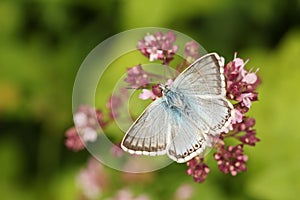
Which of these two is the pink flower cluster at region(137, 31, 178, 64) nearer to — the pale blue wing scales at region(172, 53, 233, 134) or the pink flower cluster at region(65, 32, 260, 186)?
the pink flower cluster at region(65, 32, 260, 186)

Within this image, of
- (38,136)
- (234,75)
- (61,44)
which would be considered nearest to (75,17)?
(61,44)

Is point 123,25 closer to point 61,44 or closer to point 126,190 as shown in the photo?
point 61,44

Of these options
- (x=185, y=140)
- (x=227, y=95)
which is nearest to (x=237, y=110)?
(x=227, y=95)

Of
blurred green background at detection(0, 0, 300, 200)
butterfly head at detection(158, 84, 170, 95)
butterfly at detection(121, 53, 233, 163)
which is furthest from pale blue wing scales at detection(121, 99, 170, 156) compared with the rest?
blurred green background at detection(0, 0, 300, 200)

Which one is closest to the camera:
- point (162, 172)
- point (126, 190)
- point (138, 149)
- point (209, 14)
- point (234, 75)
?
point (138, 149)

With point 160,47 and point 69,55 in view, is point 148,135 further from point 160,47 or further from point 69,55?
point 69,55

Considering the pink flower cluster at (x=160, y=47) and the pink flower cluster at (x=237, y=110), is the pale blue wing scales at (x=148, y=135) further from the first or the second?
the pink flower cluster at (x=160, y=47)
